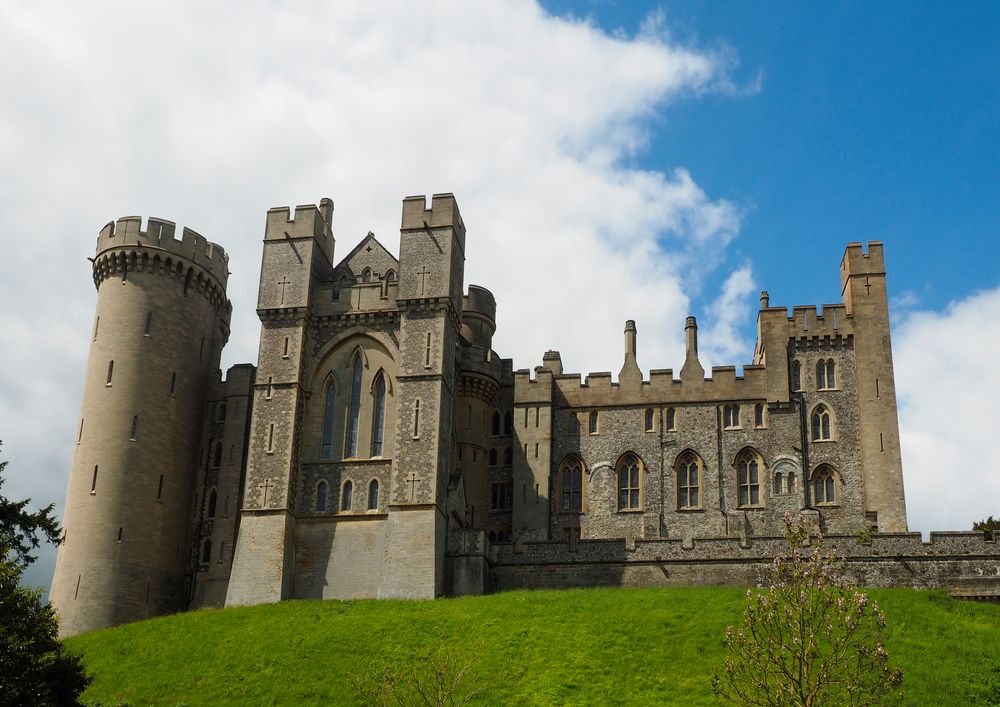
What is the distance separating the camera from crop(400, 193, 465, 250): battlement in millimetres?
51406

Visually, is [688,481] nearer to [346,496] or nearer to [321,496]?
[346,496]

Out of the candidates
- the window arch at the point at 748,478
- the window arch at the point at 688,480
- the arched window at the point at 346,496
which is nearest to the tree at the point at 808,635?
the arched window at the point at 346,496

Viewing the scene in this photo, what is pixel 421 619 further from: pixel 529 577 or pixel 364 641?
pixel 529 577

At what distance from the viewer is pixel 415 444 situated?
156ft

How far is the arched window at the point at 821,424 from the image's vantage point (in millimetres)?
52312

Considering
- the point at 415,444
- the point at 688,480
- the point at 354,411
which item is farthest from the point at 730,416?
the point at 354,411

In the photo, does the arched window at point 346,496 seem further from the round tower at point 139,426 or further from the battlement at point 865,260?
the battlement at point 865,260

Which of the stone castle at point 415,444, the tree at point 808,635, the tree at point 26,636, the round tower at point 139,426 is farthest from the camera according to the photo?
the round tower at point 139,426

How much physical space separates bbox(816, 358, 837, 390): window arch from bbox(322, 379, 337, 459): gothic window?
70.0 ft

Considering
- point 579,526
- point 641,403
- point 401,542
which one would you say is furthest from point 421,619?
point 641,403

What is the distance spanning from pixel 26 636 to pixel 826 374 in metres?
35.9

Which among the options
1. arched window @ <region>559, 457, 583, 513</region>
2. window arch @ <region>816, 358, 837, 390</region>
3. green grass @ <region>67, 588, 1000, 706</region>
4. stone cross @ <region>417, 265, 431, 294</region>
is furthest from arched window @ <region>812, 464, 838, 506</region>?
stone cross @ <region>417, 265, 431, 294</region>

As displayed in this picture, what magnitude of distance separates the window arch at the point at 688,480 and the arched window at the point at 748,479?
5.71 feet

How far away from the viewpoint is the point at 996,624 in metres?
39.2
